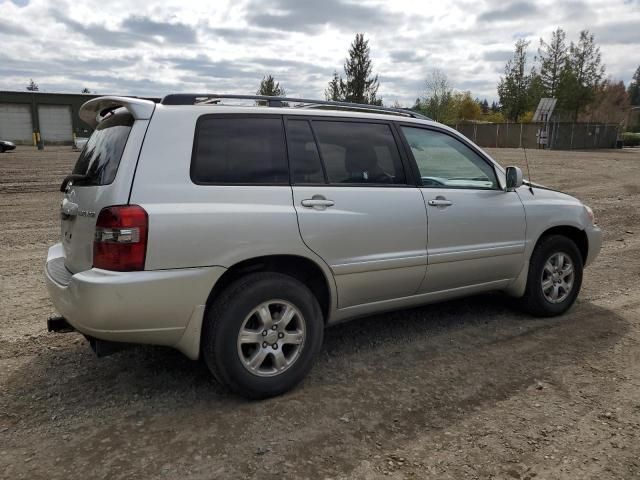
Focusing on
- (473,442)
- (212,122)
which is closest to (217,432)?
(473,442)

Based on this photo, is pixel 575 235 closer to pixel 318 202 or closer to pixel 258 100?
pixel 318 202

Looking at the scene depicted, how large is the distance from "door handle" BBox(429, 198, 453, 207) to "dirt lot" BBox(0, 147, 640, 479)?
1122 millimetres

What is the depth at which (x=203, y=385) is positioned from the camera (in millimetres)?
3584

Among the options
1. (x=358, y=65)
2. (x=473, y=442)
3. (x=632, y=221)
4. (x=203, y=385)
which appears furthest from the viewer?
(x=358, y=65)

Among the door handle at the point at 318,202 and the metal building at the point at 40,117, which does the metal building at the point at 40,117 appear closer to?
the metal building at the point at 40,117

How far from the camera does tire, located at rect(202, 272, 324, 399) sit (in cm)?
317

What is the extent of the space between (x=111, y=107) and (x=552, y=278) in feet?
12.9

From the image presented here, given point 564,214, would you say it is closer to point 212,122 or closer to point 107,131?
point 212,122

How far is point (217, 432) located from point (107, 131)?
201cm

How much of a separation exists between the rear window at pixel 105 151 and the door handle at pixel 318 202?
44.5 inches

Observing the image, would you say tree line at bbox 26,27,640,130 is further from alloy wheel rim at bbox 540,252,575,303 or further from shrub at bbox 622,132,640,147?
alloy wheel rim at bbox 540,252,575,303

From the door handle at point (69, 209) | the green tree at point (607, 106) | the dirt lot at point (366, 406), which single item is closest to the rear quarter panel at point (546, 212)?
the dirt lot at point (366, 406)

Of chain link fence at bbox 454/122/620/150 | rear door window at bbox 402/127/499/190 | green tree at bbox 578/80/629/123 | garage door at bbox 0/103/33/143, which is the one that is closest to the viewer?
rear door window at bbox 402/127/499/190

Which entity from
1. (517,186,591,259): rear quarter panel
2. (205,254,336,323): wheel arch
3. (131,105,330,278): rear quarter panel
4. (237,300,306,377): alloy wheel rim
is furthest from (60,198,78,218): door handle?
(517,186,591,259): rear quarter panel
